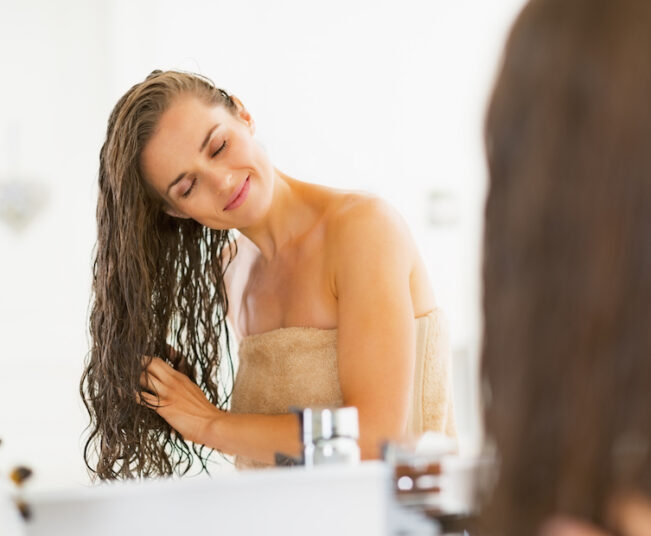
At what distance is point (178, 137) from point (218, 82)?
85cm

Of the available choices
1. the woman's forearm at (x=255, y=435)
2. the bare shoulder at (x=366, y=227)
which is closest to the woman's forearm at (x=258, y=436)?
the woman's forearm at (x=255, y=435)

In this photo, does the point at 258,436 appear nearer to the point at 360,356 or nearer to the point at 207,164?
the point at 360,356

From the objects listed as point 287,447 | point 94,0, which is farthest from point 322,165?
point 287,447

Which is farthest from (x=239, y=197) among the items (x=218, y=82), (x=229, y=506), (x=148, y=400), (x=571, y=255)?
(x=218, y=82)

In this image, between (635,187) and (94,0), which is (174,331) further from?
(94,0)

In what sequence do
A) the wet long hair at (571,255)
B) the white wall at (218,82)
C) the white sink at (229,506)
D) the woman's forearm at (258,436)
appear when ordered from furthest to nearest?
1. the white wall at (218,82)
2. the woman's forearm at (258,436)
3. the white sink at (229,506)
4. the wet long hair at (571,255)

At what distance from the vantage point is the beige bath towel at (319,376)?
2.98ft

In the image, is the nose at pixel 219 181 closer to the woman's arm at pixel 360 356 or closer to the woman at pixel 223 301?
the woman at pixel 223 301

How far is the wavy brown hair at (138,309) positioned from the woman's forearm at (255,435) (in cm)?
3

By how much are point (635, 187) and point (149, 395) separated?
0.65 meters

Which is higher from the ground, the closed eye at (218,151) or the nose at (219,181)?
the closed eye at (218,151)

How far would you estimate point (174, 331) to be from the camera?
3.22 feet

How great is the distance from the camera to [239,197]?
3.02 feet

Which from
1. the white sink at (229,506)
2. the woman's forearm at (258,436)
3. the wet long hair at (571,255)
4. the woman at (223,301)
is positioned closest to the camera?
the wet long hair at (571,255)
